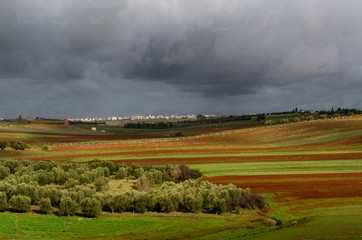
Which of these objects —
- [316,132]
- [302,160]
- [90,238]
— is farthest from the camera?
[316,132]

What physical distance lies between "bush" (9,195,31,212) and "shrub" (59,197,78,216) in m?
4.03

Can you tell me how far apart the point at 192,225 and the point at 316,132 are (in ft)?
307

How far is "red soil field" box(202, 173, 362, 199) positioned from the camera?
41375 mm

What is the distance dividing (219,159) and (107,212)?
38929mm

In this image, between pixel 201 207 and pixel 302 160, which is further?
pixel 302 160

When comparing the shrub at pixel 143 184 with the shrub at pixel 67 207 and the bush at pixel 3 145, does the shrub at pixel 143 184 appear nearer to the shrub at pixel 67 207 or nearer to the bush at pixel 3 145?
the shrub at pixel 67 207

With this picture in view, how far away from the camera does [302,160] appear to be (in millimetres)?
69125

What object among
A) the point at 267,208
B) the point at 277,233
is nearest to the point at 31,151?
the point at 267,208

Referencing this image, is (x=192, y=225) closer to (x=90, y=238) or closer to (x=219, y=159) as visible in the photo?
(x=90, y=238)

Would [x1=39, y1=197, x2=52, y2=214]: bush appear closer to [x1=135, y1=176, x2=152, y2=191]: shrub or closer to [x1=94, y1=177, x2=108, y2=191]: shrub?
[x1=94, y1=177, x2=108, y2=191]: shrub

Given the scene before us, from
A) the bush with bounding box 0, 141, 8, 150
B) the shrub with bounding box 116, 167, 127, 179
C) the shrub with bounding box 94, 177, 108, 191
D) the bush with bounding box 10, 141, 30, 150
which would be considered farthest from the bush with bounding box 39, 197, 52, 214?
the bush with bounding box 0, 141, 8, 150

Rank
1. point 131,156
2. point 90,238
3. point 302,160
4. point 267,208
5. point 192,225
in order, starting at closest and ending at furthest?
1. point 90,238
2. point 192,225
3. point 267,208
4. point 302,160
5. point 131,156

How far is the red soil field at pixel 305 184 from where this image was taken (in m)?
41.4

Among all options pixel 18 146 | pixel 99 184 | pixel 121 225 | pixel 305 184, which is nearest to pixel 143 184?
pixel 99 184
